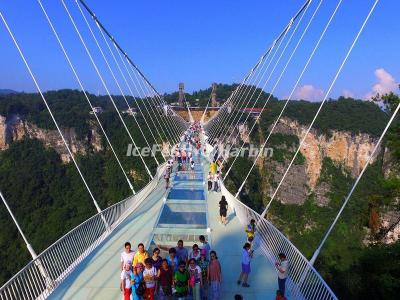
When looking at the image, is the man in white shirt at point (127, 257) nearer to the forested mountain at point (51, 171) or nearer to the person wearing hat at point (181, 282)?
the person wearing hat at point (181, 282)

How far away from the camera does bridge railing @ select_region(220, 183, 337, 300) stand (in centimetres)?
520

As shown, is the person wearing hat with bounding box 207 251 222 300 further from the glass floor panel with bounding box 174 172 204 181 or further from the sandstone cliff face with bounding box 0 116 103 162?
the sandstone cliff face with bounding box 0 116 103 162

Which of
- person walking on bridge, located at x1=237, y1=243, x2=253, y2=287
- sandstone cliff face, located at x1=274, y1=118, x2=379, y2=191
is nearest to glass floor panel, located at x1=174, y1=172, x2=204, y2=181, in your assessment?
person walking on bridge, located at x1=237, y1=243, x2=253, y2=287

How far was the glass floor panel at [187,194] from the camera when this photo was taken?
1385 centimetres

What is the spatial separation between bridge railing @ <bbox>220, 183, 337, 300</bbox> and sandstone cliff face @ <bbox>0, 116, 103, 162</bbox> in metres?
59.1

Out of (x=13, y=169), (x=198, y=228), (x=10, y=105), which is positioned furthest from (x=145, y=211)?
(x=10, y=105)

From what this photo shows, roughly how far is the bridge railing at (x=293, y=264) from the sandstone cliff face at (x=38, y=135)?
5914 cm

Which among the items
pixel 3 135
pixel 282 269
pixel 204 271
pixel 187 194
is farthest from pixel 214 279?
pixel 3 135

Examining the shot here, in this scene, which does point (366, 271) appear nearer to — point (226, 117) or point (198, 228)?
point (198, 228)

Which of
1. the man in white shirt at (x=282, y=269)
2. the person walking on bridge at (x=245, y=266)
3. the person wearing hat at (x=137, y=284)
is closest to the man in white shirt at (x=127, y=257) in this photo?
the person wearing hat at (x=137, y=284)

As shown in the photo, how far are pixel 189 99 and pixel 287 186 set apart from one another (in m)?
65.3

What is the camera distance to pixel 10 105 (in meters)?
67.8

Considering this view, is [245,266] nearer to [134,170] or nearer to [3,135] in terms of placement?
[134,170]

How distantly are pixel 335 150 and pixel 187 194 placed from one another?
178 ft
